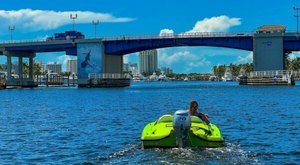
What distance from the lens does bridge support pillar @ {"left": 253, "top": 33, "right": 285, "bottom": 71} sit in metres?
130

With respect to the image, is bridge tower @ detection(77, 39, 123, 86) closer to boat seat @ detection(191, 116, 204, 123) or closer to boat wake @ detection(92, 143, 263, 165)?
boat seat @ detection(191, 116, 204, 123)

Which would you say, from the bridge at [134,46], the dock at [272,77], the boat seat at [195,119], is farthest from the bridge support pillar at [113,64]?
the boat seat at [195,119]

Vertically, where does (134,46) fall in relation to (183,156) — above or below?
above

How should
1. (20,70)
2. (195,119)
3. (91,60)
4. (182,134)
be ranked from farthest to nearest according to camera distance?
(20,70)
(91,60)
(195,119)
(182,134)

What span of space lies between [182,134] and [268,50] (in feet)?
369

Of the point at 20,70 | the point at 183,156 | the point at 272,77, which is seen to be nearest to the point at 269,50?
the point at 272,77

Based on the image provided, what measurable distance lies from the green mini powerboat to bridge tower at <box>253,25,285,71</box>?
361 feet

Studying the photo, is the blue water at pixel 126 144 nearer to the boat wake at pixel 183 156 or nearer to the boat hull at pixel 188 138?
the boat wake at pixel 183 156

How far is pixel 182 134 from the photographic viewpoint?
22.0 metres

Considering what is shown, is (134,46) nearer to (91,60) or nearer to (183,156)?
(91,60)

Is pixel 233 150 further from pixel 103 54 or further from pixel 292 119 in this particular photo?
pixel 103 54

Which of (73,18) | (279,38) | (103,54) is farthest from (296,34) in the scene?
(73,18)

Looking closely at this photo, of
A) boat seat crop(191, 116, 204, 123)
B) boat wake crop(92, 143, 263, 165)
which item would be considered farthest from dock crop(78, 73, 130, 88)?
boat seat crop(191, 116, 204, 123)

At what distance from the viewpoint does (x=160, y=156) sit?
21609 mm
